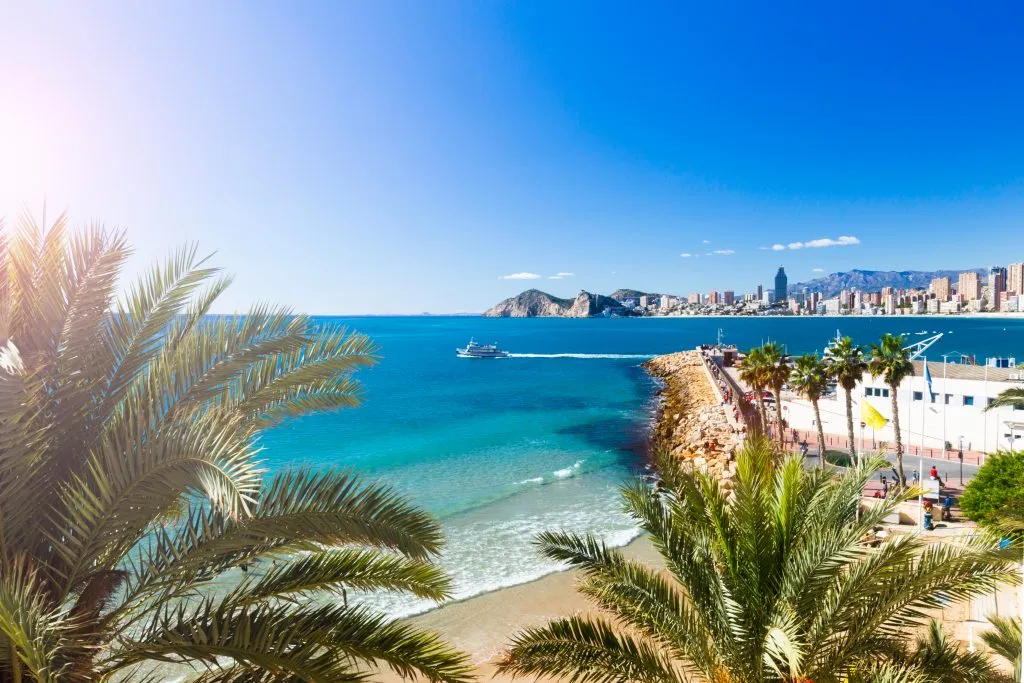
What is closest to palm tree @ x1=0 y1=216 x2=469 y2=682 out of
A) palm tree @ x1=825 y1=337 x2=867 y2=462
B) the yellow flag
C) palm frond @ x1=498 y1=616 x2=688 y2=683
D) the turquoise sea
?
palm frond @ x1=498 y1=616 x2=688 y2=683

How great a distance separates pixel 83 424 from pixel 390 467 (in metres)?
24.6

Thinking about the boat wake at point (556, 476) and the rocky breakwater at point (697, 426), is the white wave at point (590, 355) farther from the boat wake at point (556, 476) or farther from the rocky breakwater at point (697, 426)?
the boat wake at point (556, 476)

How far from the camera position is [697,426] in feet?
112

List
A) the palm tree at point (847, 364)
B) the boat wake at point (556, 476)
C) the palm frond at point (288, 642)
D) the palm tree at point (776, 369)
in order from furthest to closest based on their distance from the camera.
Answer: the palm tree at point (776, 369) → the boat wake at point (556, 476) → the palm tree at point (847, 364) → the palm frond at point (288, 642)

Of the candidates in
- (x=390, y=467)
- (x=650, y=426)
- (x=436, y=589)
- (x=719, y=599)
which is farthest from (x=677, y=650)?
(x=650, y=426)

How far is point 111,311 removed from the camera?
4207 millimetres

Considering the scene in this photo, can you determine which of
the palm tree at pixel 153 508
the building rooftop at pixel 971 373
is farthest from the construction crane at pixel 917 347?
the palm tree at pixel 153 508

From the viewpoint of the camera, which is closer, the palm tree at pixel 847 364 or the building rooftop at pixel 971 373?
the palm tree at pixel 847 364

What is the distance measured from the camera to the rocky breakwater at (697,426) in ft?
88.0

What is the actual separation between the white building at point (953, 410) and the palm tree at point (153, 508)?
23.5m

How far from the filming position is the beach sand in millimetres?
12234

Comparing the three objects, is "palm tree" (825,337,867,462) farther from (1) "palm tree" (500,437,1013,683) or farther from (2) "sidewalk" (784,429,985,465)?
(1) "palm tree" (500,437,1013,683)

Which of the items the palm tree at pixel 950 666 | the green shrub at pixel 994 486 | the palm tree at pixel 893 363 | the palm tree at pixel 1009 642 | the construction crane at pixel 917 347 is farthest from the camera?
the construction crane at pixel 917 347

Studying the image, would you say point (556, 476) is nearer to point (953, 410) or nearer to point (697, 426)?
point (697, 426)
